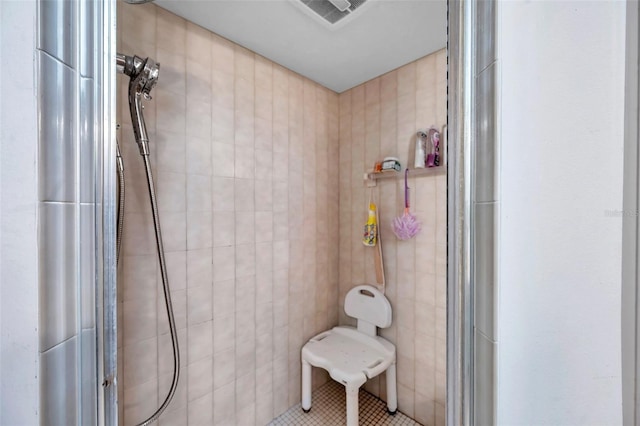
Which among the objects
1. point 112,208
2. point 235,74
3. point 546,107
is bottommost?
point 112,208

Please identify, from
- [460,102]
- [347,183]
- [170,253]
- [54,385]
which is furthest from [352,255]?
[54,385]

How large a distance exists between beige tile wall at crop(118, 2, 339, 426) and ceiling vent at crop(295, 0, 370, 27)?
44cm

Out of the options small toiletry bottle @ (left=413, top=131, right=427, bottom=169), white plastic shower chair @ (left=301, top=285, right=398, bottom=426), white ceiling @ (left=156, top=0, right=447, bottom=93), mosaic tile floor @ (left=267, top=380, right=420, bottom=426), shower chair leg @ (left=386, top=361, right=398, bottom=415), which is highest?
white ceiling @ (left=156, top=0, right=447, bottom=93)

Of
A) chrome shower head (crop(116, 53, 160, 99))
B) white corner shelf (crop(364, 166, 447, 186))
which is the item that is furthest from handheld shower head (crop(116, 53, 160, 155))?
white corner shelf (crop(364, 166, 447, 186))

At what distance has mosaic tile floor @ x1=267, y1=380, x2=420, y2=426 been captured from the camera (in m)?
1.51

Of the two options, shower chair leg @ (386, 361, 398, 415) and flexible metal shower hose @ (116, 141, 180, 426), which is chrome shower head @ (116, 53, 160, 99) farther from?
shower chair leg @ (386, 361, 398, 415)

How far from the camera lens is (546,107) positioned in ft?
1.16

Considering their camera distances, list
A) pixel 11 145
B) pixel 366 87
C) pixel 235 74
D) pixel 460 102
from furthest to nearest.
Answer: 1. pixel 366 87
2. pixel 235 74
3. pixel 460 102
4. pixel 11 145

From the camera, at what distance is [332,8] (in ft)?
3.72

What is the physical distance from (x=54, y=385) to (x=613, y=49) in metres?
0.82

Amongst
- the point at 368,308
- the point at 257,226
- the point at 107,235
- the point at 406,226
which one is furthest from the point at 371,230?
the point at 107,235

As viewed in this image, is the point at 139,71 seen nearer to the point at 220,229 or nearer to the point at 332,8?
the point at 220,229

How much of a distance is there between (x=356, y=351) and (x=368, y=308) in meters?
0.26

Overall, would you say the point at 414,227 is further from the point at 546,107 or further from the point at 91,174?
the point at 91,174
